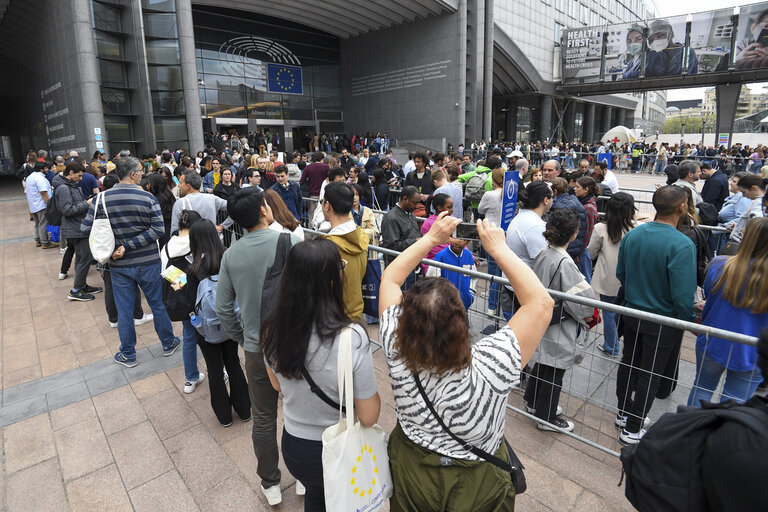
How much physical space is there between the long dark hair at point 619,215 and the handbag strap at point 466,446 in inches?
141

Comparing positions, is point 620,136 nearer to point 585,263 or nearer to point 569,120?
point 569,120

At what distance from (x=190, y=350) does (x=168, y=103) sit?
1910cm

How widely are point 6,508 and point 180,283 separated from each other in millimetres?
1852

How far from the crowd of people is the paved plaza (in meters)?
0.22

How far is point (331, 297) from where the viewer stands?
194 centimetres

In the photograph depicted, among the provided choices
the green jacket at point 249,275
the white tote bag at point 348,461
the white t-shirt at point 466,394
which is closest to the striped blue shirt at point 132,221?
the green jacket at point 249,275

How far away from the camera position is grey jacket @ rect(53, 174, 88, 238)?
6.54 m

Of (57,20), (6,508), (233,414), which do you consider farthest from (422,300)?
(57,20)

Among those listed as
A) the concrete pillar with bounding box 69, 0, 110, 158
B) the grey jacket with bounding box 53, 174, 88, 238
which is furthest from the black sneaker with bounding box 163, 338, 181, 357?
the concrete pillar with bounding box 69, 0, 110, 158

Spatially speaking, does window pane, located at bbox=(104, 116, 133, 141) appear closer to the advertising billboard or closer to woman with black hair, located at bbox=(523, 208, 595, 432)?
woman with black hair, located at bbox=(523, 208, 595, 432)

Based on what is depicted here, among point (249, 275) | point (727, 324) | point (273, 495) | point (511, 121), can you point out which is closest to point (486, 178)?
point (727, 324)

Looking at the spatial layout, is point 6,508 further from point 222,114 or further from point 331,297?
point 222,114

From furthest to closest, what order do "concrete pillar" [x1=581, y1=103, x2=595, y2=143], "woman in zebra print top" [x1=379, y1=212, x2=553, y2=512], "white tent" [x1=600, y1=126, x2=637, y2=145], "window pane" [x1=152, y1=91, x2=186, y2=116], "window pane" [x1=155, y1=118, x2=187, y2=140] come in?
"concrete pillar" [x1=581, y1=103, x2=595, y2=143] < "white tent" [x1=600, y1=126, x2=637, y2=145] < "window pane" [x1=155, y1=118, x2=187, y2=140] < "window pane" [x1=152, y1=91, x2=186, y2=116] < "woman in zebra print top" [x1=379, y1=212, x2=553, y2=512]

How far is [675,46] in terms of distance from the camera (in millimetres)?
33188
